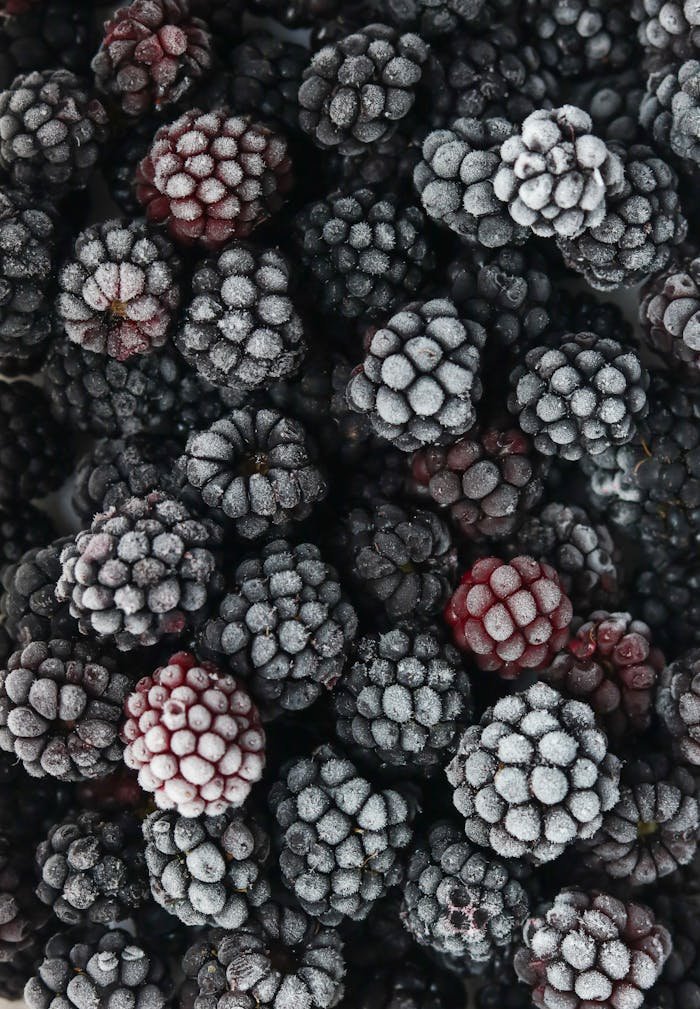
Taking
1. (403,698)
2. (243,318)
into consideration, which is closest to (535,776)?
(403,698)

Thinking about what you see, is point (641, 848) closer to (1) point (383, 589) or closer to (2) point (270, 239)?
(1) point (383, 589)

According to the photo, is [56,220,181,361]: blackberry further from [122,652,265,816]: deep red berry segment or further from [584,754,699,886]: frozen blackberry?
[584,754,699,886]: frozen blackberry

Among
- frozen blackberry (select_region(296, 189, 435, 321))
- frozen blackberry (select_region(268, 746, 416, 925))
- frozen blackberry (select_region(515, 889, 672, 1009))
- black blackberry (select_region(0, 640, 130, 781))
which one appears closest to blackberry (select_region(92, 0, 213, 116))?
frozen blackberry (select_region(296, 189, 435, 321))

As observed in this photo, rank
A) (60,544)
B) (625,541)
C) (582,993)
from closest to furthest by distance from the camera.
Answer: (582,993) → (60,544) → (625,541)

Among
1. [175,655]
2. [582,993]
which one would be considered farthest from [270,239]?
[582,993]

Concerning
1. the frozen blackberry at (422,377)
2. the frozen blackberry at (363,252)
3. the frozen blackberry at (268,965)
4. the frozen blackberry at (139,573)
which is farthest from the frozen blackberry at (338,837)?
the frozen blackberry at (363,252)

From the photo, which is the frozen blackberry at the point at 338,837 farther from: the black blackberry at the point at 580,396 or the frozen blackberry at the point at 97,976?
the black blackberry at the point at 580,396
